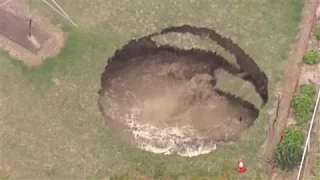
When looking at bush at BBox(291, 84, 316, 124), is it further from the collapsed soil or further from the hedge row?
the collapsed soil

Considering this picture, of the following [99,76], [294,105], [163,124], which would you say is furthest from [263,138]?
[99,76]

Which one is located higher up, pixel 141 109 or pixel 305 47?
pixel 305 47

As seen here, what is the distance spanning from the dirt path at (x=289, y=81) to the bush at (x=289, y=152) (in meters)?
0.44

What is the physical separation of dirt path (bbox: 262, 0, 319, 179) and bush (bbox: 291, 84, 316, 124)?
287 millimetres

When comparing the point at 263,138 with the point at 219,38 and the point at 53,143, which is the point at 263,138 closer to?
the point at 219,38

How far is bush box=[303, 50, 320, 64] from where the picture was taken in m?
24.0

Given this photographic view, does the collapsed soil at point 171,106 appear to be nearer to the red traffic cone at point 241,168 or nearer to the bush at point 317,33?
the red traffic cone at point 241,168

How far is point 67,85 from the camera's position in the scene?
2338cm

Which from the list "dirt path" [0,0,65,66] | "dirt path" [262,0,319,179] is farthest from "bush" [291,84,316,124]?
"dirt path" [0,0,65,66]

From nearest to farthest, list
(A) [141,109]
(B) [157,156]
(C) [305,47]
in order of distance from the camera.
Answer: (B) [157,156], (A) [141,109], (C) [305,47]

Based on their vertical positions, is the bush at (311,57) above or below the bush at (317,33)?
below

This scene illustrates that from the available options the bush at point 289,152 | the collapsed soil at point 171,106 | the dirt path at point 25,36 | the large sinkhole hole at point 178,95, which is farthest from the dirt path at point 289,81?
the dirt path at point 25,36

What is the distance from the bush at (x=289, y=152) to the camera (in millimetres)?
20859

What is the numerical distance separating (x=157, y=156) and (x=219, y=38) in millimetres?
5540
